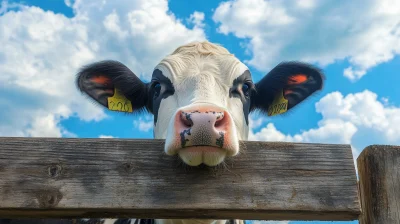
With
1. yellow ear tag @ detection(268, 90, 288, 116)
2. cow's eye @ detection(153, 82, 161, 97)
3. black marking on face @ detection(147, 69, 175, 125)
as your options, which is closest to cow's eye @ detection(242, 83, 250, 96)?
black marking on face @ detection(147, 69, 175, 125)

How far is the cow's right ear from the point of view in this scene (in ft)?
17.2

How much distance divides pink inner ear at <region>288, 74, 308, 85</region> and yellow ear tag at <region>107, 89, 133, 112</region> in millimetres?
2069

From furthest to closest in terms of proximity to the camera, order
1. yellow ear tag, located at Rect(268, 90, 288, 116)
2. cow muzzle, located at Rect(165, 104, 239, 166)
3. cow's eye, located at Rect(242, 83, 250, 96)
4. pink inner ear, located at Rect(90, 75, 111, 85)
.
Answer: yellow ear tag, located at Rect(268, 90, 288, 116) → pink inner ear, located at Rect(90, 75, 111, 85) → cow's eye, located at Rect(242, 83, 250, 96) → cow muzzle, located at Rect(165, 104, 239, 166)

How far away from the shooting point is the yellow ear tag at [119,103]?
5452 millimetres

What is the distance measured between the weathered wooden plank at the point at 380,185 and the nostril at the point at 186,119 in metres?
0.90

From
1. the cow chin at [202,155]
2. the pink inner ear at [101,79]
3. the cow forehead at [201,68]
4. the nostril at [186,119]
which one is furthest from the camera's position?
the pink inner ear at [101,79]

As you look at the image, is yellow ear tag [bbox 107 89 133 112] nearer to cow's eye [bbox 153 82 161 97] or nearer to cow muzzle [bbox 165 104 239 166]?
cow's eye [bbox 153 82 161 97]

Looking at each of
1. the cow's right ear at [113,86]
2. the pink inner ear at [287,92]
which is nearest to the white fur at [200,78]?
the cow's right ear at [113,86]

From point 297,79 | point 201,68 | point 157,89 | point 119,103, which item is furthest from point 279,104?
point 119,103

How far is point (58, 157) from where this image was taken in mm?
1818

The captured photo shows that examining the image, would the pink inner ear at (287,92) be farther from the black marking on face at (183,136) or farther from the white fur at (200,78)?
the black marking on face at (183,136)

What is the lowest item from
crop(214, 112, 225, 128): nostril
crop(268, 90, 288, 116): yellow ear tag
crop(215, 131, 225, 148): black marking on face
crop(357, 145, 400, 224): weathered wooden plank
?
crop(357, 145, 400, 224): weathered wooden plank

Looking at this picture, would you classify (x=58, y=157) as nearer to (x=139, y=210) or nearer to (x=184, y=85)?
(x=139, y=210)

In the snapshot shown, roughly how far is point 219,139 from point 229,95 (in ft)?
5.99
